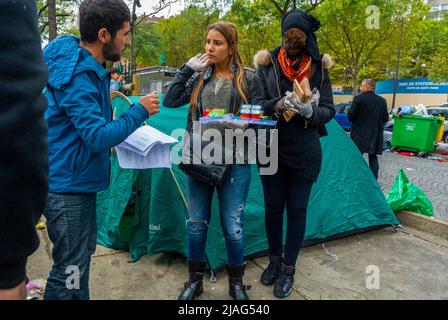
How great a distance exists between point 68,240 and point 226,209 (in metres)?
0.95

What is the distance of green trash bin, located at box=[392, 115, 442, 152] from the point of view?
10.2m

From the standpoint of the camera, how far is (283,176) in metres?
2.50

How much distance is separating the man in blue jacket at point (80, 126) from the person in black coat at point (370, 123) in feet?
15.6

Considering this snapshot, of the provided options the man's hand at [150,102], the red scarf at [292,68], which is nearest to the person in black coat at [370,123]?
the red scarf at [292,68]

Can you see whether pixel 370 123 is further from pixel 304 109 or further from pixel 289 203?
pixel 304 109

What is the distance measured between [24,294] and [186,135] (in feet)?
5.09

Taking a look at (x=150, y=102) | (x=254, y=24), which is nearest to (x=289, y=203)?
(x=150, y=102)

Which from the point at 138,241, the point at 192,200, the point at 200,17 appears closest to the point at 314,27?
the point at 192,200

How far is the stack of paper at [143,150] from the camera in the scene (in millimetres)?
2037

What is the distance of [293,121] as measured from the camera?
242cm

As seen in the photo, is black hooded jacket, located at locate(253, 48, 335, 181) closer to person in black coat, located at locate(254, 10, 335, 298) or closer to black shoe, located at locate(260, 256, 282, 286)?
person in black coat, located at locate(254, 10, 335, 298)

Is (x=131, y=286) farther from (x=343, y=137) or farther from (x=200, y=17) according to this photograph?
(x=200, y=17)

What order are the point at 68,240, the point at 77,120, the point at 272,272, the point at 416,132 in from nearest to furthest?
the point at 77,120
the point at 68,240
the point at 272,272
the point at 416,132

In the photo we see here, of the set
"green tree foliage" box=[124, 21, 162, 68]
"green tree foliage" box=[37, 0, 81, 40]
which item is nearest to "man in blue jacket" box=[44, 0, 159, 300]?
"green tree foliage" box=[37, 0, 81, 40]
